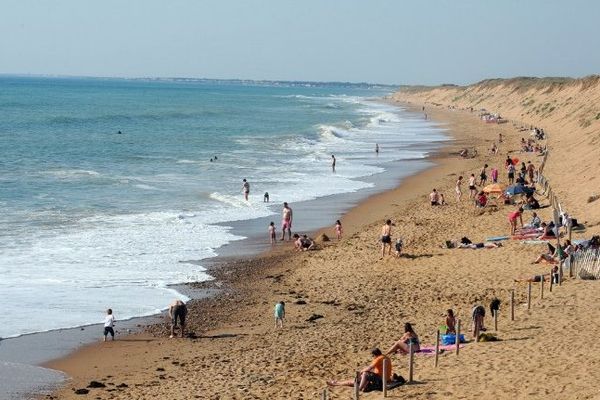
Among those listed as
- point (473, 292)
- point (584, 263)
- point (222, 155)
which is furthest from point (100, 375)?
point (222, 155)

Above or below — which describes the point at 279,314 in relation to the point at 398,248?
below

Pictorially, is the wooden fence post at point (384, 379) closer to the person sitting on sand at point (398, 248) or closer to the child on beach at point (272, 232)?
the person sitting on sand at point (398, 248)

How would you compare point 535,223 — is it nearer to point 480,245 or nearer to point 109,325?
point 480,245

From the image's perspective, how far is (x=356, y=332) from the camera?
56.3 ft

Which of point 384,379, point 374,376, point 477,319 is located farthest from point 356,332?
point 384,379

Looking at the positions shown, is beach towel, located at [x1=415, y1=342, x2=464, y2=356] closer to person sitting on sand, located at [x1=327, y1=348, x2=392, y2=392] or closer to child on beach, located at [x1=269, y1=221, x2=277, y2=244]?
person sitting on sand, located at [x1=327, y1=348, x2=392, y2=392]

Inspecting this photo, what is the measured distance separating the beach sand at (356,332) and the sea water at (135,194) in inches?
86.7

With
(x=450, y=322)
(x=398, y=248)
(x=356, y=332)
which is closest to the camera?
(x=450, y=322)

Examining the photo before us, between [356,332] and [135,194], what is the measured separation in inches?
854

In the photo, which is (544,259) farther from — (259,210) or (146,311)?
(259,210)

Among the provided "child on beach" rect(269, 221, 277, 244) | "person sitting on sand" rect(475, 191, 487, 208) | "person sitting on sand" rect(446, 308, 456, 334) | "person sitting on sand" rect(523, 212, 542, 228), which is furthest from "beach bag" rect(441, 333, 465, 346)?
"person sitting on sand" rect(475, 191, 487, 208)

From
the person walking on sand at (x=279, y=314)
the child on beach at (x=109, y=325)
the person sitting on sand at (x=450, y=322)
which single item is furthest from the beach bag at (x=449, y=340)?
the child on beach at (x=109, y=325)

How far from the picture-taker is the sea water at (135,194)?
20766mm

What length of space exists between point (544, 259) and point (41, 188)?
82.9 feet
